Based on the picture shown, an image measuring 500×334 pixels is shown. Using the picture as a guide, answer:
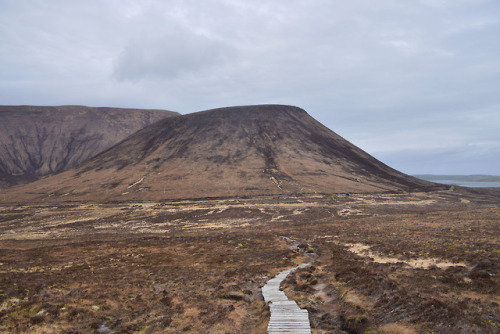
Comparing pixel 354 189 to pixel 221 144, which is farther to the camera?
pixel 221 144

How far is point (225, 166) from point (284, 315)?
425ft

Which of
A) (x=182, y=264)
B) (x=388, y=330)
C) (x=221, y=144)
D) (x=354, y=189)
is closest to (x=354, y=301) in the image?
(x=388, y=330)

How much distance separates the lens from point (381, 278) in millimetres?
17875

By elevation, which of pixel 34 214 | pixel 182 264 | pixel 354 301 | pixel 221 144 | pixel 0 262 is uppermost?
pixel 221 144

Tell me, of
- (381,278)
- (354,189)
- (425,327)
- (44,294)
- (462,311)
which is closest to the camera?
(425,327)

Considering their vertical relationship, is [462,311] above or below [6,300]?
above

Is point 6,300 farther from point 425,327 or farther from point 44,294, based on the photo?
point 425,327

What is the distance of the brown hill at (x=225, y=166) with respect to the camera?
12078cm

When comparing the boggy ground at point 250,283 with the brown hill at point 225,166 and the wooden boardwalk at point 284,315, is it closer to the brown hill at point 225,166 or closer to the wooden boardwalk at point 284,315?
the wooden boardwalk at point 284,315

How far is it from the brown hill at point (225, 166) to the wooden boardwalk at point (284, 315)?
308ft

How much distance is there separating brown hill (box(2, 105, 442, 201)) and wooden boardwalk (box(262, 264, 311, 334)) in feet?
308

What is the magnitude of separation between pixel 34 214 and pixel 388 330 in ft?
340

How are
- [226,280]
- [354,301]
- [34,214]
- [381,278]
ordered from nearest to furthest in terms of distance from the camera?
[354,301] → [381,278] → [226,280] → [34,214]

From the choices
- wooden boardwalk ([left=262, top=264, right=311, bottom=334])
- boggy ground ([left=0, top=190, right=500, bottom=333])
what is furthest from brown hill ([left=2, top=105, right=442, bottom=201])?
wooden boardwalk ([left=262, top=264, right=311, bottom=334])
